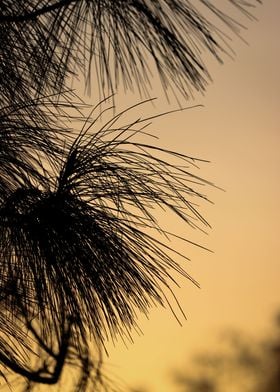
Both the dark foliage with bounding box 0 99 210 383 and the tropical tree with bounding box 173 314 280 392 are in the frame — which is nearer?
the dark foliage with bounding box 0 99 210 383

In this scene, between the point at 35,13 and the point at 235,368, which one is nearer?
the point at 35,13

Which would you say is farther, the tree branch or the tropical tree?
the tropical tree

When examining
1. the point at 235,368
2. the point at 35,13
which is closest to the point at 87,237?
the point at 35,13

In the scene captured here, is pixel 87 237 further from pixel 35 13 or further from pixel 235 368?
pixel 235 368

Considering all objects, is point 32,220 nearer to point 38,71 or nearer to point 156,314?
point 38,71

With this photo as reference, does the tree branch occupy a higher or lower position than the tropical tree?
higher

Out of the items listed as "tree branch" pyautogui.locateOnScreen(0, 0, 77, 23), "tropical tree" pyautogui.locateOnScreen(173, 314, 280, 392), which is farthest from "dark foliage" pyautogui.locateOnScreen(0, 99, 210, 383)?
"tropical tree" pyautogui.locateOnScreen(173, 314, 280, 392)

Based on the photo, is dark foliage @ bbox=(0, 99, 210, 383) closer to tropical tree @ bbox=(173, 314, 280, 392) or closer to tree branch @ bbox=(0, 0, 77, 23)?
tree branch @ bbox=(0, 0, 77, 23)

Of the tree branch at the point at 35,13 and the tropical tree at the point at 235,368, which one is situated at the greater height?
the tree branch at the point at 35,13

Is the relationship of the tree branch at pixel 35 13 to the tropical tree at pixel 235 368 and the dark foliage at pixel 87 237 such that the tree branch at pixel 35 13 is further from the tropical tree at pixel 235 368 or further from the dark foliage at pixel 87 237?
the tropical tree at pixel 235 368

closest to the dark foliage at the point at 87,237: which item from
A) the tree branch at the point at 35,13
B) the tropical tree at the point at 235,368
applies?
the tree branch at the point at 35,13

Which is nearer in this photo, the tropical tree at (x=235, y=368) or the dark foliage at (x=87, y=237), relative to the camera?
the dark foliage at (x=87, y=237)

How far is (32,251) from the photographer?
0.74 metres

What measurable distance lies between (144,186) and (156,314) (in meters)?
0.60
